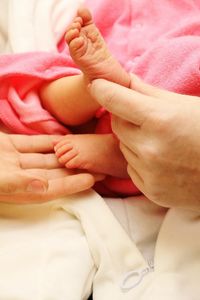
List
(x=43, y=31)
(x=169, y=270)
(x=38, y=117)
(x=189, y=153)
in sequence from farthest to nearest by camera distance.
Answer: (x=43, y=31) → (x=38, y=117) → (x=169, y=270) → (x=189, y=153)

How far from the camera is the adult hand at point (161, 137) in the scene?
0.58m

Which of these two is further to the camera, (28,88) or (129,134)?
(28,88)

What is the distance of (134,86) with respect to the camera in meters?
0.68

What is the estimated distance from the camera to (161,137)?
0.59 metres

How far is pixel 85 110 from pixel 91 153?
0.27 feet

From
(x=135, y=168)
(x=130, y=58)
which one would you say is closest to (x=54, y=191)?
(x=135, y=168)

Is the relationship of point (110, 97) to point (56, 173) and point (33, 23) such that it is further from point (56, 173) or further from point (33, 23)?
point (33, 23)

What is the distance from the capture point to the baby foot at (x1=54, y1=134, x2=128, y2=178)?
0.78 meters

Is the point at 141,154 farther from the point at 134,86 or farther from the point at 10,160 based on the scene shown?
the point at 10,160

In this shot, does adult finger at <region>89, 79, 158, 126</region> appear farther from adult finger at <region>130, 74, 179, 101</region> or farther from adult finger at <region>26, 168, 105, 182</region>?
adult finger at <region>26, 168, 105, 182</region>

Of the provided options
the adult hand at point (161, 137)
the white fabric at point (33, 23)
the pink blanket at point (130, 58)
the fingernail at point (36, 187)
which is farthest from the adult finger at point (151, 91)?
the white fabric at point (33, 23)

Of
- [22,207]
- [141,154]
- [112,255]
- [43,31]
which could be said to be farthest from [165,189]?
[43,31]

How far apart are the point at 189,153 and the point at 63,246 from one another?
0.89 feet

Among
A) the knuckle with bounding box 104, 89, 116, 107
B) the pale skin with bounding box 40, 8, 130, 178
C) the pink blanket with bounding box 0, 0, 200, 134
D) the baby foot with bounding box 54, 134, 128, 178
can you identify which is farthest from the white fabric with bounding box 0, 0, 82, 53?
the knuckle with bounding box 104, 89, 116, 107
